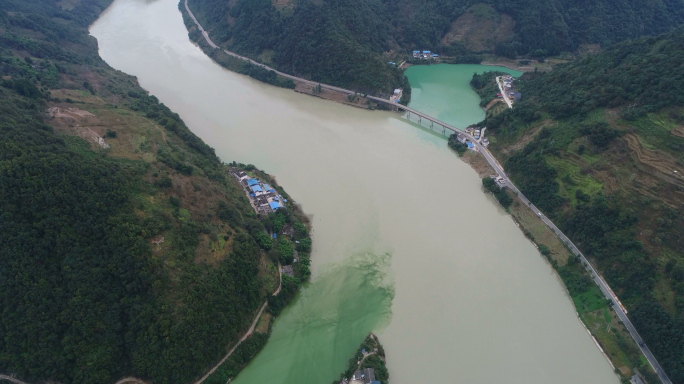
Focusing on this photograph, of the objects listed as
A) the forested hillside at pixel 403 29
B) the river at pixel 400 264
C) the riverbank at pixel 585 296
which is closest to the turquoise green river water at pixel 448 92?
the river at pixel 400 264

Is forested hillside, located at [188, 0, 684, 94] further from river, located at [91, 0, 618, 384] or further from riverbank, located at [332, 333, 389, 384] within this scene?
riverbank, located at [332, 333, 389, 384]

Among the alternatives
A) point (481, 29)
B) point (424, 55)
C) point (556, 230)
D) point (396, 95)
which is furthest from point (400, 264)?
point (481, 29)

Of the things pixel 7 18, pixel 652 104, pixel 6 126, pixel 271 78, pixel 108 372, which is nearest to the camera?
pixel 108 372

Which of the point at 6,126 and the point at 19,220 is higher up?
the point at 6,126

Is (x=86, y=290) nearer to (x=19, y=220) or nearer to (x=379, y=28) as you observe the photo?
(x=19, y=220)

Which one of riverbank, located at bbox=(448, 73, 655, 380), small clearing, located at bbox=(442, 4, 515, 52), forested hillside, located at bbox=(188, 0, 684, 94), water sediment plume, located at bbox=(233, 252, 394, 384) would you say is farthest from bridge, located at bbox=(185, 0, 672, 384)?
small clearing, located at bbox=(442, 4, 515, 52)

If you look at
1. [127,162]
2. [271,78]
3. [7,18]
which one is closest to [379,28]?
[271,78]
